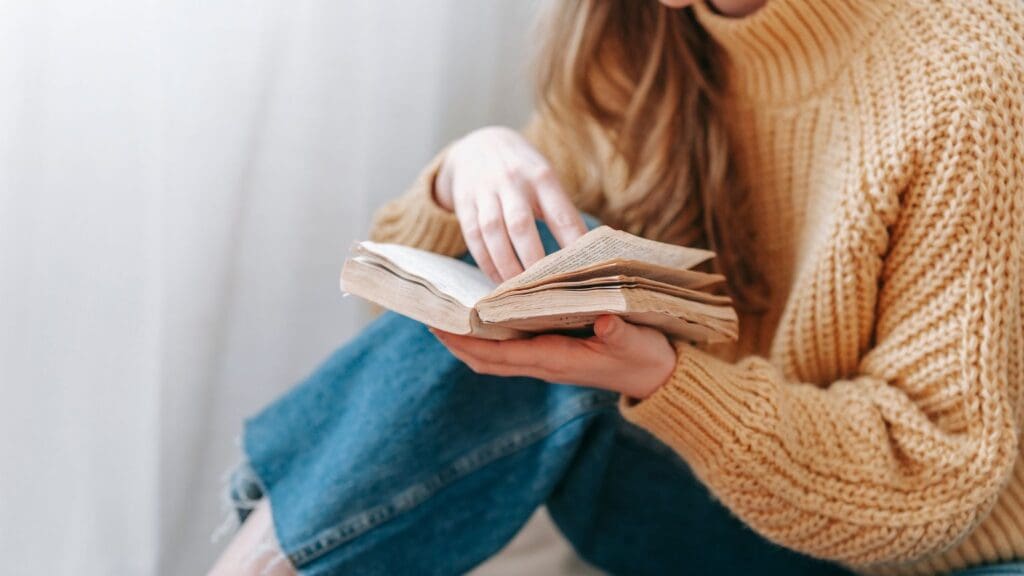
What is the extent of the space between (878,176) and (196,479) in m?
0.75

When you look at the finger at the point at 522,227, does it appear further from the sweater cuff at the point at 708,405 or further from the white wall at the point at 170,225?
the white wall at the point at 170,225

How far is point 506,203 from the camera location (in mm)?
685

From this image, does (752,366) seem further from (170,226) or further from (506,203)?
(170,226)

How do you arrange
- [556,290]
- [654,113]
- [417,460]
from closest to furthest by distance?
[556,290] → [417,460] → [654,113]

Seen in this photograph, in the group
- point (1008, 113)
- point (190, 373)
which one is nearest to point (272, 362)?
point (190, 373)

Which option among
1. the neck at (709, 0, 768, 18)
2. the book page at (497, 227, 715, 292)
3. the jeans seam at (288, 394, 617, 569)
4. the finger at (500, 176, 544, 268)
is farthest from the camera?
the neck at (709, 0, 768, 18)

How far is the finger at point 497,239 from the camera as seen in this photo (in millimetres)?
659

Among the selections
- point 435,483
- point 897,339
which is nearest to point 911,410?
point 897,339

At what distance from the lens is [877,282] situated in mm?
769

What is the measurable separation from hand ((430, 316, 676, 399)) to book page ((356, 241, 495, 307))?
4cm

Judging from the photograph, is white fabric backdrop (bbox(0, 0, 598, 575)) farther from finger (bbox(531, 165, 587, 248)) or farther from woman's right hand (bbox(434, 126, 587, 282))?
finger (bbox(531, 165, 587, 248))

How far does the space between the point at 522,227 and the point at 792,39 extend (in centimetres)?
34

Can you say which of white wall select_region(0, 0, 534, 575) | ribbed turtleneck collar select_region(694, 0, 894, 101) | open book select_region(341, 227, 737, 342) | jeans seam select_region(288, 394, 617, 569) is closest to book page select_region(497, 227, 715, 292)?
open book select_region(341, 227, 737, 342)

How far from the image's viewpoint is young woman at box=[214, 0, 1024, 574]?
681mm
